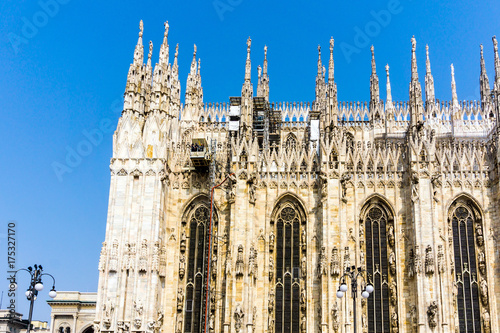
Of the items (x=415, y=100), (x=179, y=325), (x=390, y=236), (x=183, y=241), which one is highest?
(x=415, y=100)

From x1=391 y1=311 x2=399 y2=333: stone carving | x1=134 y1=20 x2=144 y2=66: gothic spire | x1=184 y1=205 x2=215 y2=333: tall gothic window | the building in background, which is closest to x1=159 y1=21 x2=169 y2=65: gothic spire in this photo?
x1=134 y1=20 x2=144 y2=66: gothic spire

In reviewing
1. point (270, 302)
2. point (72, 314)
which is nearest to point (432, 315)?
point (270, 302)

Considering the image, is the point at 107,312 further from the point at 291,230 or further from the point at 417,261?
the point at 417,261

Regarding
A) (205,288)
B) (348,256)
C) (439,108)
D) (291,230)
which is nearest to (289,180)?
(291,230)

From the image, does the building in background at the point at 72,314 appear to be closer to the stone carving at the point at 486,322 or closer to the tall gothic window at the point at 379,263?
the tall gothic window at the point at 379,263

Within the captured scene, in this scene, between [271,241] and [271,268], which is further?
[271,241]

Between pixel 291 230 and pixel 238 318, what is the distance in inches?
269

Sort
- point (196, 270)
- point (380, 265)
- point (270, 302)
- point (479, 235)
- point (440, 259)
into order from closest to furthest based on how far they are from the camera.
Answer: point (440, 259) < point (270, 302) < point (380, 265) < point (479, 235) < point (196, 270)

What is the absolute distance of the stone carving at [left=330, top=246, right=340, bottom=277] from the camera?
112 ft

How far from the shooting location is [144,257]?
34031 millimetres

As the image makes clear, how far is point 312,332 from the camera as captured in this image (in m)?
34.2

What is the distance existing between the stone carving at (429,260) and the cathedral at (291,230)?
100 mm

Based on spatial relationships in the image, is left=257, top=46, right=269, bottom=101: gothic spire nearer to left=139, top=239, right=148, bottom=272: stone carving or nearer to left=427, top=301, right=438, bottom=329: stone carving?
left=139, top=239, right=148, bottom=272: stone carving

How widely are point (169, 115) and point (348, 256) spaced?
15.4 metres
